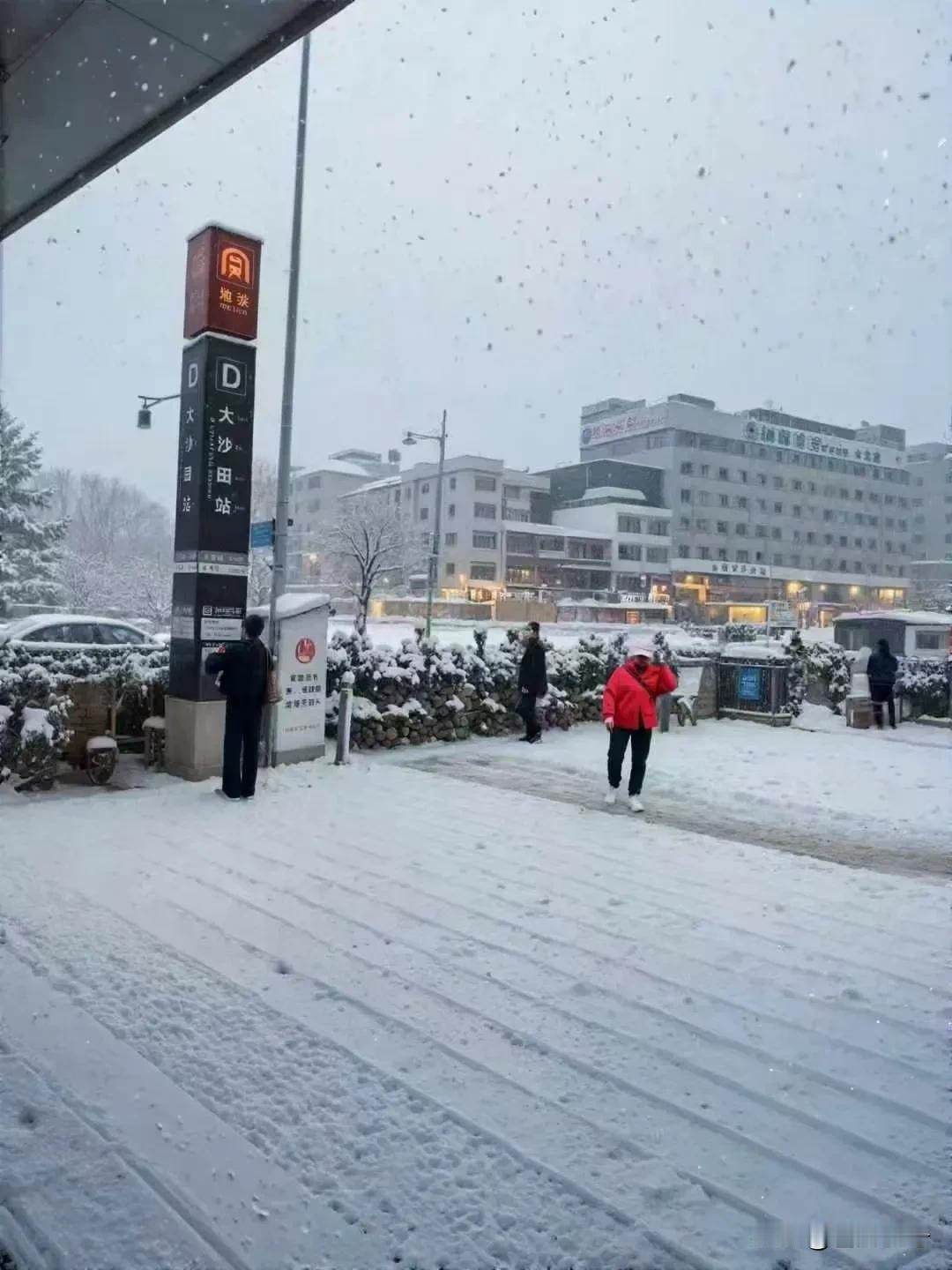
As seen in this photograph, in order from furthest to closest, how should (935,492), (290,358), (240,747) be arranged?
(935,492), (290,358), (240,747)

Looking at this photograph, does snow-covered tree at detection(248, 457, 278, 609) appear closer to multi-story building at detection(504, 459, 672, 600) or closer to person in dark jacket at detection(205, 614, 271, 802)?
person in dark jacket at detection(205, 614, 271, 802)

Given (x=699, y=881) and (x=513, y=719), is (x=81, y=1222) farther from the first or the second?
(x=513, y=719)

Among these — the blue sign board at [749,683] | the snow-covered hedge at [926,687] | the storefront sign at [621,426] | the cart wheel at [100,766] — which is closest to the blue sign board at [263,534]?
the cart wheel at [100,766]

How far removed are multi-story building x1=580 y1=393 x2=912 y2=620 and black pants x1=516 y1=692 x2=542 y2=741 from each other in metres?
55.4

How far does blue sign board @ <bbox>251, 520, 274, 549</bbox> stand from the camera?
9.23 meters

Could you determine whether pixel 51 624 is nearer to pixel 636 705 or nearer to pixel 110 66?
pixel 636 705

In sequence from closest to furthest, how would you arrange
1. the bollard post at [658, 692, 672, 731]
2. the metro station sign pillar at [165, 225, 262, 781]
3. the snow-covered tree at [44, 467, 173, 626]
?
the metro station sign pillar at [165, 225, 262, 781], the bollard post at [658, 692, 672, 731], the snow-covered tree at [44, 467, 173, 626]

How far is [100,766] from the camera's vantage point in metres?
8.06

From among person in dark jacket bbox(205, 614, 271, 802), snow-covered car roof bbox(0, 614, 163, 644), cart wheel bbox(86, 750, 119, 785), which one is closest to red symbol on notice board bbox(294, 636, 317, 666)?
person in dark jacket bbox(205, 614, 271, 802)

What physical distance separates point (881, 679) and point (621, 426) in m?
59.9

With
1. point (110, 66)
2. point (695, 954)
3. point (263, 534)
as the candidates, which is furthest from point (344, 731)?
point (110, 66)

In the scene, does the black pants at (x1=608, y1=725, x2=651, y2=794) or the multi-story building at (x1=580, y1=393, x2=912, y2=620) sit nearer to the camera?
the black pants at (x1=608, y1=725, x2=651, y2=794)

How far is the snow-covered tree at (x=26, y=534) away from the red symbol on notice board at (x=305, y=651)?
2046 centimetres

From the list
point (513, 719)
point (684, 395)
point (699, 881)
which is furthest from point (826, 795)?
point (684, 395)
